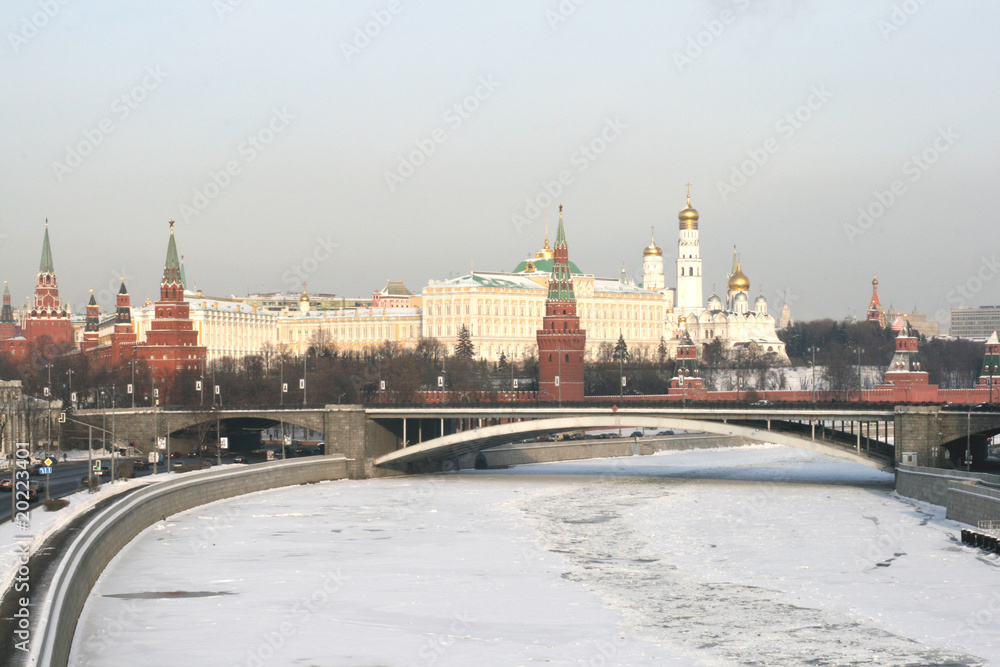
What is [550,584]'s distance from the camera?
34.3 m

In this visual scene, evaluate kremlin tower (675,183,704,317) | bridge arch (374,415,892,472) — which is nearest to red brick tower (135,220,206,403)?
bridge arch (374,415,892,472)

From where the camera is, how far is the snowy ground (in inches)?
1070

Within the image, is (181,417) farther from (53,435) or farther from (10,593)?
(10,593)

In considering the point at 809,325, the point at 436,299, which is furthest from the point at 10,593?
the point at 809,325

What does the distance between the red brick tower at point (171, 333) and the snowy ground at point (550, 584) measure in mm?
58019

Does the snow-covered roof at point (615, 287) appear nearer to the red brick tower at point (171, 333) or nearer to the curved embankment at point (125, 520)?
the red brick tower at point (171, 333)

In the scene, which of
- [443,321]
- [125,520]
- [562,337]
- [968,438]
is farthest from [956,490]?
[443,321]

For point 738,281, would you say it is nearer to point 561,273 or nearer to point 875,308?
point 875,308

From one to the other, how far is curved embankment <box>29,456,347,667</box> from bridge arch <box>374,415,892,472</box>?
12.3 ft

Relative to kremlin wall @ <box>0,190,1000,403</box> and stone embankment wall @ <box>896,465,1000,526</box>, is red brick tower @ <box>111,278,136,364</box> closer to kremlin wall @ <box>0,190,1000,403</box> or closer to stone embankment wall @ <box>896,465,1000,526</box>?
kremlin wall @ <box>0,190,1000,403</box>

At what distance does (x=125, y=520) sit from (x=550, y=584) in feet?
37.8

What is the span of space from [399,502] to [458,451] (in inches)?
665

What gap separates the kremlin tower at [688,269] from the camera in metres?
185

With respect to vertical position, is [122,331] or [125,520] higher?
[122,331]
